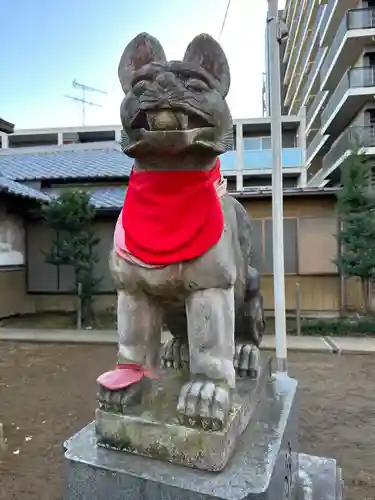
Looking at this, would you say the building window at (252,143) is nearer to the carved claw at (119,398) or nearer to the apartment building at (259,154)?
the apartment building at (259,154)

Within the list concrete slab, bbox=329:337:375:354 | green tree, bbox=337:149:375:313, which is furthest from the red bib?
green tree, bbox=337:149:375:313

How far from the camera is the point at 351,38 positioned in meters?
15.9

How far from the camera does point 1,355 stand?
6484mm

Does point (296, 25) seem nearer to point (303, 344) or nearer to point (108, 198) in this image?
point (108, 198)

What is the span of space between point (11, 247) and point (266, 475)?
29.7ft

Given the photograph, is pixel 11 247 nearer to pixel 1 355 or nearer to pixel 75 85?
pixel 1 355

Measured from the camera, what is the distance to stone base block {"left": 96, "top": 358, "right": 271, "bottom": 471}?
1.32 meters

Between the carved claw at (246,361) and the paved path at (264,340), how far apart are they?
429 centimetres

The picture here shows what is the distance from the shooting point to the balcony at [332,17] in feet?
57.1

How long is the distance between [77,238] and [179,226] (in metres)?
7.37

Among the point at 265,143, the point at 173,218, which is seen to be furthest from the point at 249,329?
the point at 265,143

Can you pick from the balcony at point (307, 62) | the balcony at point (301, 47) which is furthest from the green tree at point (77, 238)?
the balcony at point (301, 47)

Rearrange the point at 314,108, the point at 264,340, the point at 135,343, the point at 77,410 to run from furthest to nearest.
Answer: the point at 314,108 → the point at 264,340 → the point at 77,410 → the point at 135,343

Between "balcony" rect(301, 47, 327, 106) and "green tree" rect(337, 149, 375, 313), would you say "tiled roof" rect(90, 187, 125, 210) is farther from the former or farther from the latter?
"balcony" rect(301, 47, 327, 106)
